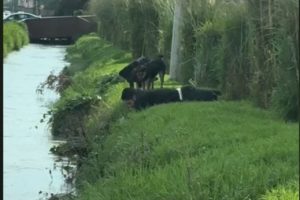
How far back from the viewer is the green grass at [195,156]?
245 inches

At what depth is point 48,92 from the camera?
764 inches

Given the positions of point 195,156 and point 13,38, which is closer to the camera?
point 195,156

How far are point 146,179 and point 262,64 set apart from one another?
3.84m

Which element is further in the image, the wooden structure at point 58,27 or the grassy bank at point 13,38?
the wooden structure at point 58,27

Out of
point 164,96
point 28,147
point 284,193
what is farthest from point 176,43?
point 284,193

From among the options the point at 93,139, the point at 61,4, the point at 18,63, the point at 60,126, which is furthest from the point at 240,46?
the point at 61,4

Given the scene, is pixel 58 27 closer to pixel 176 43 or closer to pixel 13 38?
pixel 13 38

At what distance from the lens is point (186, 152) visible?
288 inches

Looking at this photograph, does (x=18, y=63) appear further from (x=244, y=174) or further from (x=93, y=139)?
(x=244, y=174)

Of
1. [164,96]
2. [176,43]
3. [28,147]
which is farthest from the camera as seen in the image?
[176,43]

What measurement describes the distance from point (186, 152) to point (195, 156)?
0.44ft

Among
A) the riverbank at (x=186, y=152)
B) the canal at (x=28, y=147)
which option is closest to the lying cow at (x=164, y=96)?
the riverbank at (x=186, y=152)

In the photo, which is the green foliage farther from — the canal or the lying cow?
the lying cow

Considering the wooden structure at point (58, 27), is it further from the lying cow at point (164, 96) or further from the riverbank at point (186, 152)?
the lying cow at point (164, 96)
